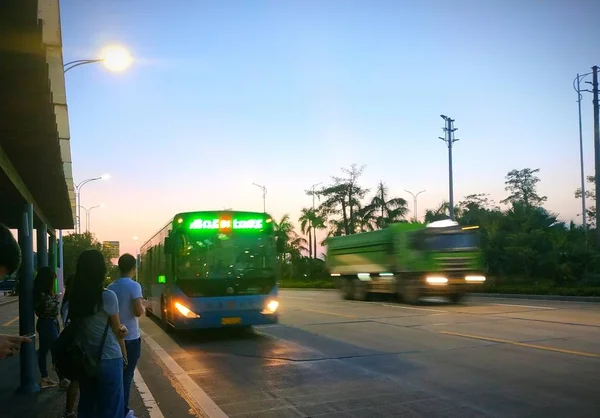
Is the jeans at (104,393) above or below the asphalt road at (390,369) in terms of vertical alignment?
above

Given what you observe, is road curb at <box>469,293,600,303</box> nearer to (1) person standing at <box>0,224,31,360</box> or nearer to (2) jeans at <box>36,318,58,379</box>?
(2) jeans at <box>36,318,58,379</box>

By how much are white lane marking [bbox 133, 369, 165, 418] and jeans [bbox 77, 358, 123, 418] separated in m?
2.34

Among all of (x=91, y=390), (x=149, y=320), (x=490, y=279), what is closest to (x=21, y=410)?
(x=91, y=390)

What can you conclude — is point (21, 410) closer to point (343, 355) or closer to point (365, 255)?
point (343, 355)

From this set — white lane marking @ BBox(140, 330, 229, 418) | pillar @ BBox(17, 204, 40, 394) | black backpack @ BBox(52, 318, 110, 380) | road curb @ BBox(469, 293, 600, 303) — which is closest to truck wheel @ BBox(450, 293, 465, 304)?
road curb @ BBox(469, 293, 600, 303)

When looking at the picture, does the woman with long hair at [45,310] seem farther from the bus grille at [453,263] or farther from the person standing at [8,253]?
the bus grille at [453,263]

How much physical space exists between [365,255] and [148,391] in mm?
19367

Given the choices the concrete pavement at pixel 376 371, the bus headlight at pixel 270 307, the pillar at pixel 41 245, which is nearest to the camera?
the concrete pavement at pixel 376 371

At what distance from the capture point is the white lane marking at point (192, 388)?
709 centimetres

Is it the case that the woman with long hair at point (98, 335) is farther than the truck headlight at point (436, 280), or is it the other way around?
the truck headlight at point (436, 280)

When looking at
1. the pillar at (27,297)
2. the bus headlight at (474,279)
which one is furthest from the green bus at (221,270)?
the bus headlight at (474,279)

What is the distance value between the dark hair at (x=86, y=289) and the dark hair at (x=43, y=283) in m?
3.98

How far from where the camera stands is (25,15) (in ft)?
13.3

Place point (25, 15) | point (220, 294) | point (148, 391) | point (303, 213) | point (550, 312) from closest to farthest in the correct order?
point (25, 15), point (148, 391), point (220, 294), point (550, 312), point (303, 213)
